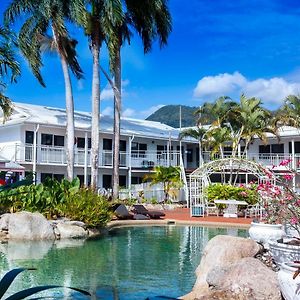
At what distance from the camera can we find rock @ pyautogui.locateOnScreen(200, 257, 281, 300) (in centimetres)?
654

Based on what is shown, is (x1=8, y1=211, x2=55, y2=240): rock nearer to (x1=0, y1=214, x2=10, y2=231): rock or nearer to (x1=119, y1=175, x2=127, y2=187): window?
(x1=0, y1=214, x2=10, y2=231): rock

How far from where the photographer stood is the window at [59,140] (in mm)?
33103

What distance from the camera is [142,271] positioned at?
1052cm

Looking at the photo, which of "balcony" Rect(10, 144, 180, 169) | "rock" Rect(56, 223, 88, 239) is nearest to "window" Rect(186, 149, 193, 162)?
"balcony" Rect(10, 144, 180, 169)

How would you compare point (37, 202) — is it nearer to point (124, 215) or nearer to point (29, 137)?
point (124, 215)

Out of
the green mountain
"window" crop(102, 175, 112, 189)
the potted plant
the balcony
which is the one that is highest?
the green mountain

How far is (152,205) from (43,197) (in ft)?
43.4

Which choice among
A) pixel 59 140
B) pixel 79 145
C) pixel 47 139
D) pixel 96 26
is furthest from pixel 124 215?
pixel 79 145

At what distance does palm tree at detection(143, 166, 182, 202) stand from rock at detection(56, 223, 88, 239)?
1523cm

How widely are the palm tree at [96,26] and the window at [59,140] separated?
8.56m

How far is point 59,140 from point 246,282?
27.9m

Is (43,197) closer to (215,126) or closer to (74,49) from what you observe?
(74,49)

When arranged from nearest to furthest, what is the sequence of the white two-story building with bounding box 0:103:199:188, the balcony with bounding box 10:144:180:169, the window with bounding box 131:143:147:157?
the balcony with bounding box 10:144:180:169
the white two-story building with bounding box 0:103:199:188
the window with bounding box 131:143:147:157

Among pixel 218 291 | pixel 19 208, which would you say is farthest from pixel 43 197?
pixel 218 291
